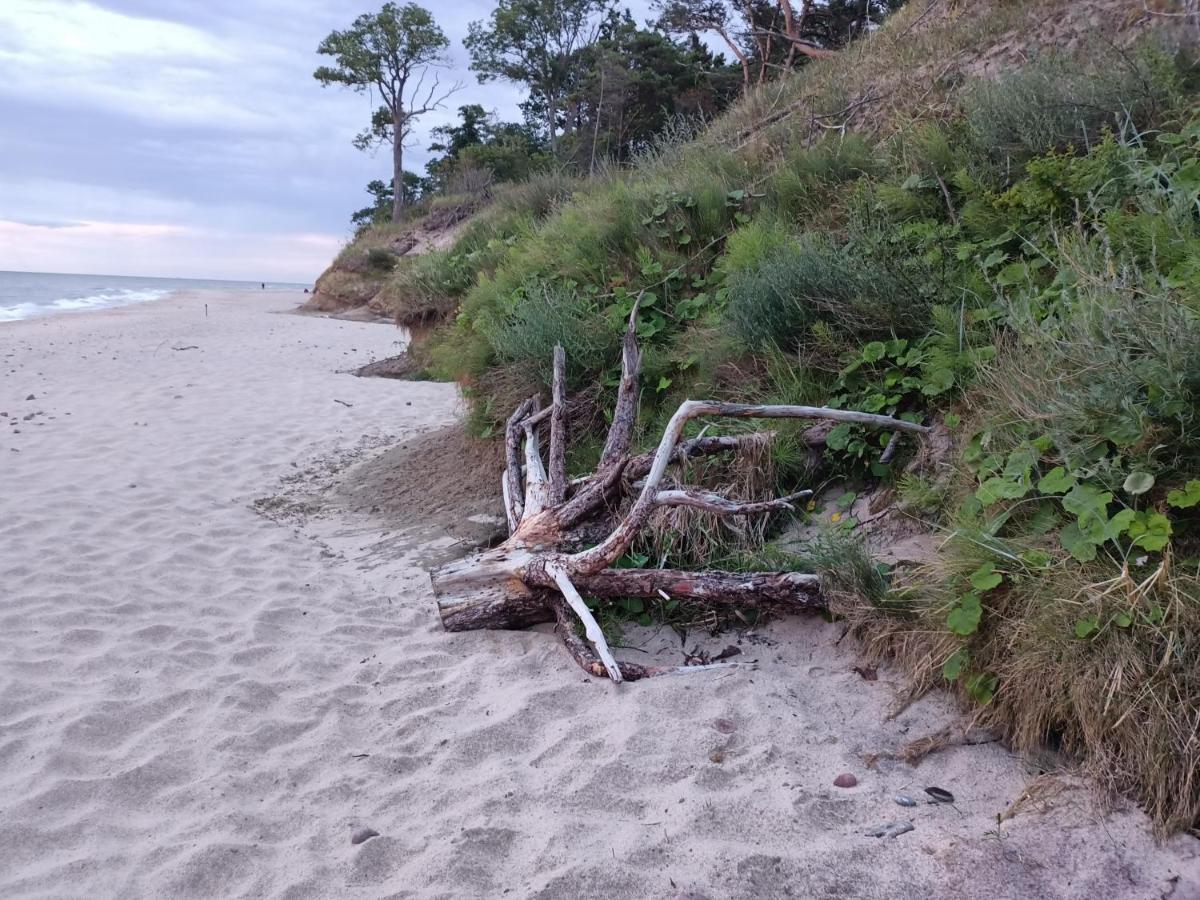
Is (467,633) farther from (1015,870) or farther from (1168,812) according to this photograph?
(1168,812)

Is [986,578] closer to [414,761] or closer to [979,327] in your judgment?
[979,327]

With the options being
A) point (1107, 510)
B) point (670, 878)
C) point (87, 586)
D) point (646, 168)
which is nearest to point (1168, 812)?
point (1107, 510)

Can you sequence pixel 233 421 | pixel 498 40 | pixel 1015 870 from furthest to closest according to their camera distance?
pixel 498 40, pixel 233 421, pixel 1015 870

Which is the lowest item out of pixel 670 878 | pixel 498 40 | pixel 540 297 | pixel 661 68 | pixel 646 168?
pixel 670 878

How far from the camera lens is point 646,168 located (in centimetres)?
848

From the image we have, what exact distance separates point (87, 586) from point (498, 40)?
33335 mm

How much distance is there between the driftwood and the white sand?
13cm

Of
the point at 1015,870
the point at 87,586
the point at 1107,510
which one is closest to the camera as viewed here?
the point at 1015,870

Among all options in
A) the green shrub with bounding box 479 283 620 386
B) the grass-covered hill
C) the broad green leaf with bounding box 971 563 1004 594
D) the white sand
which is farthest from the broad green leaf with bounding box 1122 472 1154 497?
the green shrub with bounding box 479 283 620 386

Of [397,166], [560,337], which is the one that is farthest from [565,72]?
[560,337]

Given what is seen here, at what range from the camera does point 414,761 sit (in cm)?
288

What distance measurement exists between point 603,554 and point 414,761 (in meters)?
1.14

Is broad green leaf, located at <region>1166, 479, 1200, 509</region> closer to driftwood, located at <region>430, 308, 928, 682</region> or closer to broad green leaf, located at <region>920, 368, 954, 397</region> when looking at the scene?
driftwood, located at <region>430, 308, 928, 682</region>

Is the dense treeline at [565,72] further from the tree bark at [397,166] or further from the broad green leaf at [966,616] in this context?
the broad green leaf at [966,616]
